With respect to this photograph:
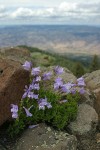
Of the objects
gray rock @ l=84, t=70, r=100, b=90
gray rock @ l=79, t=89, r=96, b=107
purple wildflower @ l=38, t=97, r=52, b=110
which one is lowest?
gray rock @ l=84, t=70, r=100, b=90

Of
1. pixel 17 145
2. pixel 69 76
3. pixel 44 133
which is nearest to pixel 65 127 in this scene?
pixel 44 133

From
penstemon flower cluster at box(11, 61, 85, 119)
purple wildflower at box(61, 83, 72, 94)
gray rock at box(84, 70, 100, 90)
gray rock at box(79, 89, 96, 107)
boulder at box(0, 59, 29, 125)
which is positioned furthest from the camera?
gray rock at box(84, 70, 100, 90)

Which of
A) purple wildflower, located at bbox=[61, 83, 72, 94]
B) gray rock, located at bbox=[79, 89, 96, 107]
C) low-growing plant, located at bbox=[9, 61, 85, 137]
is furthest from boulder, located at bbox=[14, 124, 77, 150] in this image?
gray rock, located at bbox=[79, 89, 96, 107]

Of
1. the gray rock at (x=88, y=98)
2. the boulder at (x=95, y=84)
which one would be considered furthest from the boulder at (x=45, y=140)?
the boulder at (x=95, y=84)

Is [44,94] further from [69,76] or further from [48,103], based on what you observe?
[69,76]

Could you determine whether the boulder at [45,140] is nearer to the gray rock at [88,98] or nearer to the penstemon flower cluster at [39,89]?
the penstemon flower cluster at [39,89]

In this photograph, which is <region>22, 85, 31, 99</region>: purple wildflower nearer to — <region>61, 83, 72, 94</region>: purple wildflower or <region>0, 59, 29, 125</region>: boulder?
<region>0, 59, 29, 125</region>: boulder

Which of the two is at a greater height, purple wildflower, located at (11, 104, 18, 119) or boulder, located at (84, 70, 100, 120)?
purple wildflower, located at (11, 104, 18, 119)
